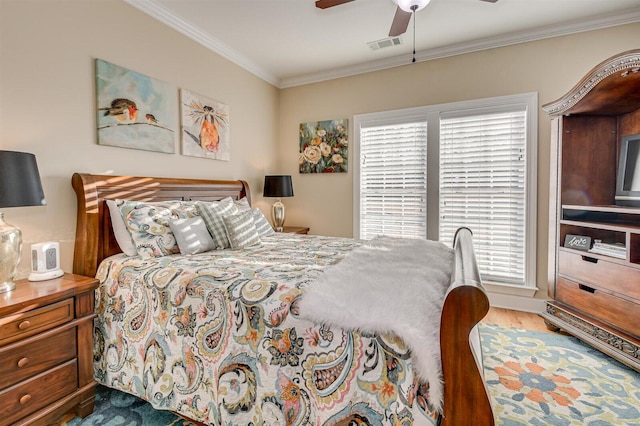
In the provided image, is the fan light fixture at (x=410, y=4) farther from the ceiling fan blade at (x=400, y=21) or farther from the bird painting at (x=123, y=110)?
the bird painting at (x=123, y=110)

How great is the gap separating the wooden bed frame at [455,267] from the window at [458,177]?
1111 millimetres

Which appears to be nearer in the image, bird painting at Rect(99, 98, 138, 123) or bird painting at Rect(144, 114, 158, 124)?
bird painting at Rect(99, 98, 138, 123)

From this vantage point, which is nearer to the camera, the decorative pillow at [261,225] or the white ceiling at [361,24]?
the white ceiling at [361,24]

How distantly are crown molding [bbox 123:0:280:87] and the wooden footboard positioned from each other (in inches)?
121

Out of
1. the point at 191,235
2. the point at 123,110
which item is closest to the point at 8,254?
the point at 191,235

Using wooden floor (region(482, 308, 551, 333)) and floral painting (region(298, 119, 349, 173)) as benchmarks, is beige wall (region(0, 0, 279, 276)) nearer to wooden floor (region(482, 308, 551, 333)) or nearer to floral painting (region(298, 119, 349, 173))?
floral painting (region(298, 119, 349, 173))

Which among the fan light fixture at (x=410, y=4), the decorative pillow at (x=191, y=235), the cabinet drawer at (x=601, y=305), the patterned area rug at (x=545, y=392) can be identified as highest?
the fan light fixture at (x=410, y=4)

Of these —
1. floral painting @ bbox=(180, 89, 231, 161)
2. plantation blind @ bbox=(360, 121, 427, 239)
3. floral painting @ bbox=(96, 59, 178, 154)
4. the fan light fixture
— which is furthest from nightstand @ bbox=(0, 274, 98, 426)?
plantation blind @ bbox=(360, 121, 427, 239)

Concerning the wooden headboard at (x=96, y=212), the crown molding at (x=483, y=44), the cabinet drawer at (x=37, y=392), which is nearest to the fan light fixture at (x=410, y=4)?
the crown molding at (x=483, y=44)

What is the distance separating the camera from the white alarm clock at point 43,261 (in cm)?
173

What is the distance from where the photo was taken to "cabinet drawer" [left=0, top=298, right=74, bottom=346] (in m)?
1.38

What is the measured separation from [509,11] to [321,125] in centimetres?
222

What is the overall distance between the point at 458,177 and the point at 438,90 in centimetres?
100

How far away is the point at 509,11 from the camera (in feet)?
8.98
